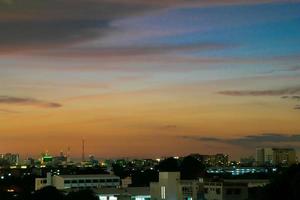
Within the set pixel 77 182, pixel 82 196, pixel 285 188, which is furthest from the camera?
pixel 77 182

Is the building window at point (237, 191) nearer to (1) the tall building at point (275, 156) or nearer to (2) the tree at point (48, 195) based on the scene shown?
(2) the tree at point (48, 195)

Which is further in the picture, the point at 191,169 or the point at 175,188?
the point at 191,169

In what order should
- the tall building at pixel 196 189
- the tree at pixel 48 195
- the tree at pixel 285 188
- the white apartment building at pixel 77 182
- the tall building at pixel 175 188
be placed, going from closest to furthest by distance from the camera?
the tree at pixel 285 188 → the tall building at pixel 196 189 → the tall building at pixel 175 188 → the tree at pixel 48 195 → the white apartment building at pixel 77 182

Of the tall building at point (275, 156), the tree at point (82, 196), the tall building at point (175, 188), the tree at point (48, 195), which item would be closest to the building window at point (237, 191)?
the tall building at point (175, 188)

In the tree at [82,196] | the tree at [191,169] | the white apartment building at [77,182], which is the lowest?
the tree at [82,196]

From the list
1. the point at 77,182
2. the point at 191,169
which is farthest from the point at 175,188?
the point at 191,169

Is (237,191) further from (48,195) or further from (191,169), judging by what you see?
(191,169)

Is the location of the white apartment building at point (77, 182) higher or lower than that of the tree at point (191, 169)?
lower

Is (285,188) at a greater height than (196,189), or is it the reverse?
(196,189)

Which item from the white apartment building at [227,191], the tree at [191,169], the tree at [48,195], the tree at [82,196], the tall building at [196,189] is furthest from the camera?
the tree at [191,169]

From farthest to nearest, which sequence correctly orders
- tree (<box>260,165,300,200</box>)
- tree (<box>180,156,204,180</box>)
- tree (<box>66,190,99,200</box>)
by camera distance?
tree (<box>180,156,204,180</box>), tree (<box>66,190,99,200</box>), tree (<box>260,165,300,200</box>)

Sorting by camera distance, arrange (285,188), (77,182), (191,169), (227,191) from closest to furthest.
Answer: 1. (285,188)
2. (227,191)
3. (77,182)
4. (191,169)

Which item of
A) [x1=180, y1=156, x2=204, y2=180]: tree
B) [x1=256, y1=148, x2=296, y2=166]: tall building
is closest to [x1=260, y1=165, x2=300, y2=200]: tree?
[x1=180, y1=156, x2=204, y2=180]: tree

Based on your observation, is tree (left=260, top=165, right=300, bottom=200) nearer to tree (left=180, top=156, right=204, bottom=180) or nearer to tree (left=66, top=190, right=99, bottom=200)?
tree (left=66, top=190, right=99, bottom=200)
